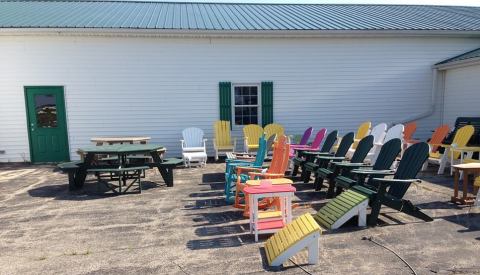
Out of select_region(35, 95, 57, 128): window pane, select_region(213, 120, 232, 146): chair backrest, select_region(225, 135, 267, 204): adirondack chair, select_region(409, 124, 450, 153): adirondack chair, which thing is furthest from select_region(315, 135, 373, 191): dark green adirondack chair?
select_region(35, 95, 57, 128): window pane

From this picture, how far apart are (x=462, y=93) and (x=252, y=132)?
577 centimetres

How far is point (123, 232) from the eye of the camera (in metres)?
3.82

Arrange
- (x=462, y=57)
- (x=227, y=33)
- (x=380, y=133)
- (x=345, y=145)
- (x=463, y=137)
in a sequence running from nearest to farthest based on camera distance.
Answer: (x=345, y=145) < (x=463, y=137) < (x=380, y=133) < (x=227, y=33) < (x=462, y=57)

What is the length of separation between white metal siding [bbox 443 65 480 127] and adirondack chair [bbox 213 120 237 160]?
6.20 meters

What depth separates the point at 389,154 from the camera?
4371 mm

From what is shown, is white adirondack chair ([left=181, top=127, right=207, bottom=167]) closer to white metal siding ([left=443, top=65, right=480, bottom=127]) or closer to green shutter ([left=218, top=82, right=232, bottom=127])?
green shutter ([left=218, top=82, right=232, bottom=127])

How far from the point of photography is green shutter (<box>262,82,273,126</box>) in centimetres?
886

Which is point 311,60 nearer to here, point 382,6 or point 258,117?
point 258,117

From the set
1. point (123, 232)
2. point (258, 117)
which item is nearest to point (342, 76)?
point (258, 117)

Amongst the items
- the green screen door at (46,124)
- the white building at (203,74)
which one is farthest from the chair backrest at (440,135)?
the green screen door at (46,124)

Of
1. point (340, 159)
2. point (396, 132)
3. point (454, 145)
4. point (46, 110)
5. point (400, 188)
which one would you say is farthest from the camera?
point (46, 110)

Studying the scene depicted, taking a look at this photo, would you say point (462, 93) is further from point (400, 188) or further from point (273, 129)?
point (400, 188)

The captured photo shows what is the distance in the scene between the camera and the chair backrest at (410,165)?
12.6ft

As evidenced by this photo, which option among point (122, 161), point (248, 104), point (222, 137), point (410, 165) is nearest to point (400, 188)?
point (410, 165)
